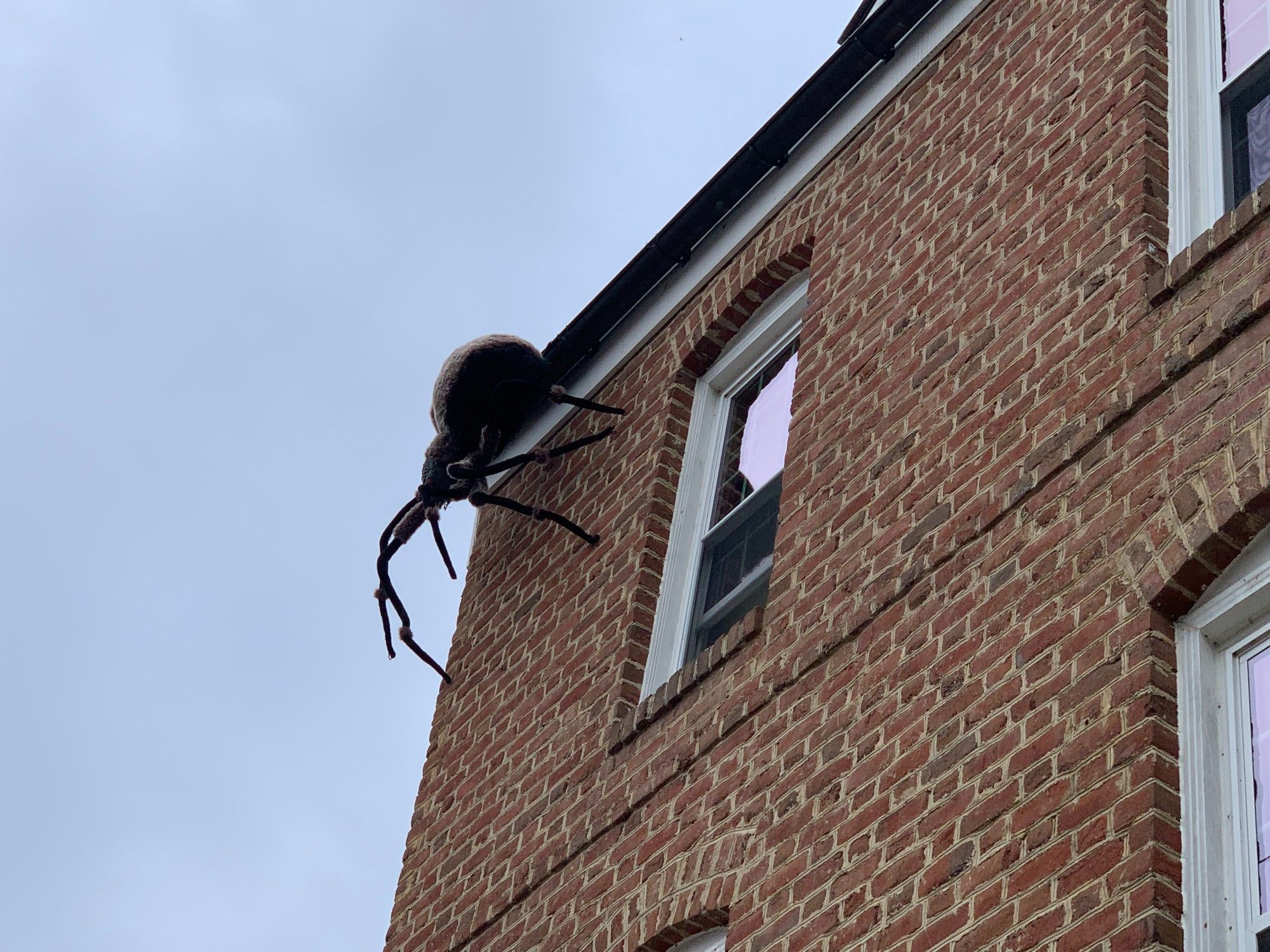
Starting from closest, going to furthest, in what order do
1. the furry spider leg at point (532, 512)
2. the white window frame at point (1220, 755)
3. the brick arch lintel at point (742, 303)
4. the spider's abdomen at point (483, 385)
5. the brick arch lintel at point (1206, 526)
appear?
the white window frame at point (1220, 755) < the brick arch lintel at point (1206, 526) < the brick arch lintel at point (742, 303) < the furry spider leg at point (532, 512) < the spider's abdomen at point (483, 385)

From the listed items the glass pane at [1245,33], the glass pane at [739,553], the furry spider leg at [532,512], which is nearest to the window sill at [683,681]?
the glass pane at [739,553]

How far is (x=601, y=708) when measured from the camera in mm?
9250

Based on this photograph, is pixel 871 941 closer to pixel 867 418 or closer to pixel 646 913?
pixel 646 913

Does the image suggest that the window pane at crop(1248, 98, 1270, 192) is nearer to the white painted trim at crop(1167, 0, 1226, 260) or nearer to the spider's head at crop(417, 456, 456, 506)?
the white painted trim at crop(1167, 0, 1226, 260)

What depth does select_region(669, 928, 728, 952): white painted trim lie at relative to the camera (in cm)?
776

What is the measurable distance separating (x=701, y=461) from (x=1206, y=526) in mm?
4110

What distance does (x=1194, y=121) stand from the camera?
7887 millimetres

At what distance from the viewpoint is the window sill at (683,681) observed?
8.36 metres

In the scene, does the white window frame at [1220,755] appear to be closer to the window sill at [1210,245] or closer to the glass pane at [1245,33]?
the window sill at [1210,245]

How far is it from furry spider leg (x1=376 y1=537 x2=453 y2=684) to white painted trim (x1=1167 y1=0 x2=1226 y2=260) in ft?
16.0

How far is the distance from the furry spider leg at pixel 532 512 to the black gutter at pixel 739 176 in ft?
3.07

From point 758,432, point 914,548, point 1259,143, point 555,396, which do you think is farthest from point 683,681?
point 1259,143

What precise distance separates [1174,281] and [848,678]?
1.80 m

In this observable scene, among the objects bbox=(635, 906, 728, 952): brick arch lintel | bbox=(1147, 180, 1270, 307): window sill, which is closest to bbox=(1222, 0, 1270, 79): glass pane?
bbox=(1147, 180, 1270, 307): window sill
